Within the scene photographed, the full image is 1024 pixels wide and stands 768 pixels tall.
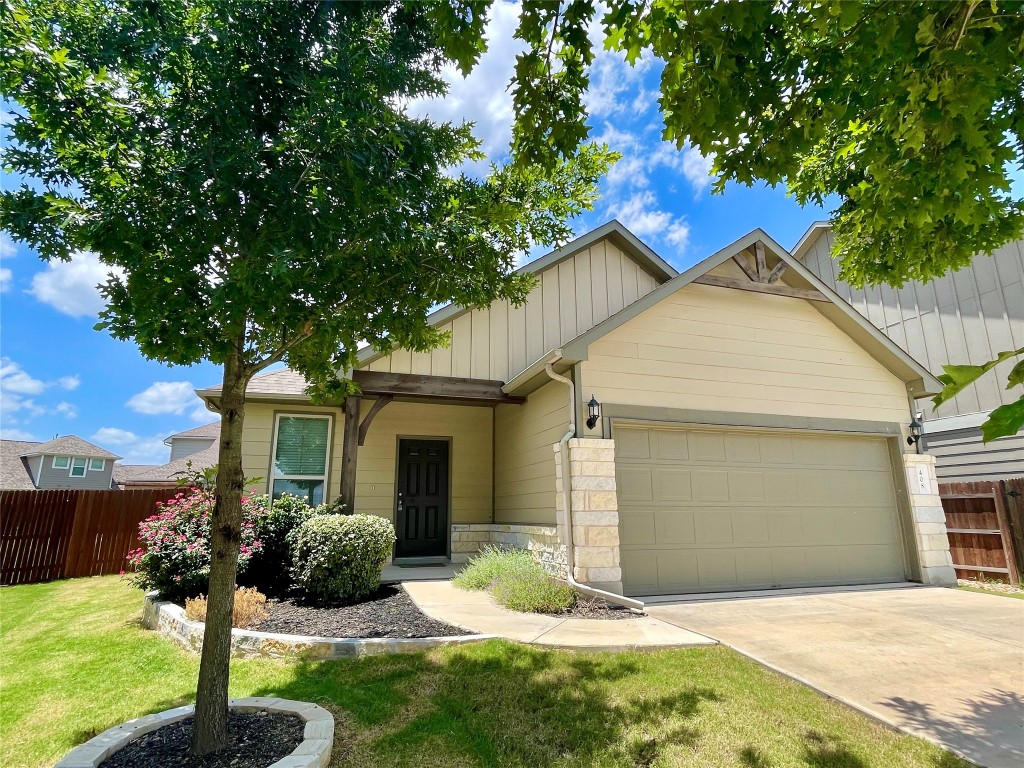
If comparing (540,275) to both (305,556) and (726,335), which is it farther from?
(305,556)

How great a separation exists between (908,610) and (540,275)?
737 cm

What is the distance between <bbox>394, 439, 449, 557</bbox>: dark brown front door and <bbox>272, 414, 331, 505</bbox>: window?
4.48 feet

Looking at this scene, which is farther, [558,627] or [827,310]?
[827,310]

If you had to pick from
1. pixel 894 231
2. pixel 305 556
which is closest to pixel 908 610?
pixel 894 231

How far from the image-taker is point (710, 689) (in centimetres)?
384

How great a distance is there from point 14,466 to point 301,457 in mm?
26335

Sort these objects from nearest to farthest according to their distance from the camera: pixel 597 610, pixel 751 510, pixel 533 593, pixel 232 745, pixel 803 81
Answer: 1. pixel 803 81
2. pixel 232 745
3. pixel 597 610
4. pixel 533 593
5. pixel 751 510

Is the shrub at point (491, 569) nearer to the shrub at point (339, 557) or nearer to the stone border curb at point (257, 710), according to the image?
the shrub at point (339, 557)

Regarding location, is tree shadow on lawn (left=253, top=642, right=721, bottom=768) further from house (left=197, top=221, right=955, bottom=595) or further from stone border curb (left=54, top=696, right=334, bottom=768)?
house (left=197, top=221, right=955, bottom=595)

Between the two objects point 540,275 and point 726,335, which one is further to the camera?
point 540,275

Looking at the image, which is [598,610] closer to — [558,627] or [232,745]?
[558,627]

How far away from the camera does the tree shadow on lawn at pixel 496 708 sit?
3.10 m

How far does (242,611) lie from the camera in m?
5.46

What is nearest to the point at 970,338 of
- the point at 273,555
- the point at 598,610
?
the point at 598,610
